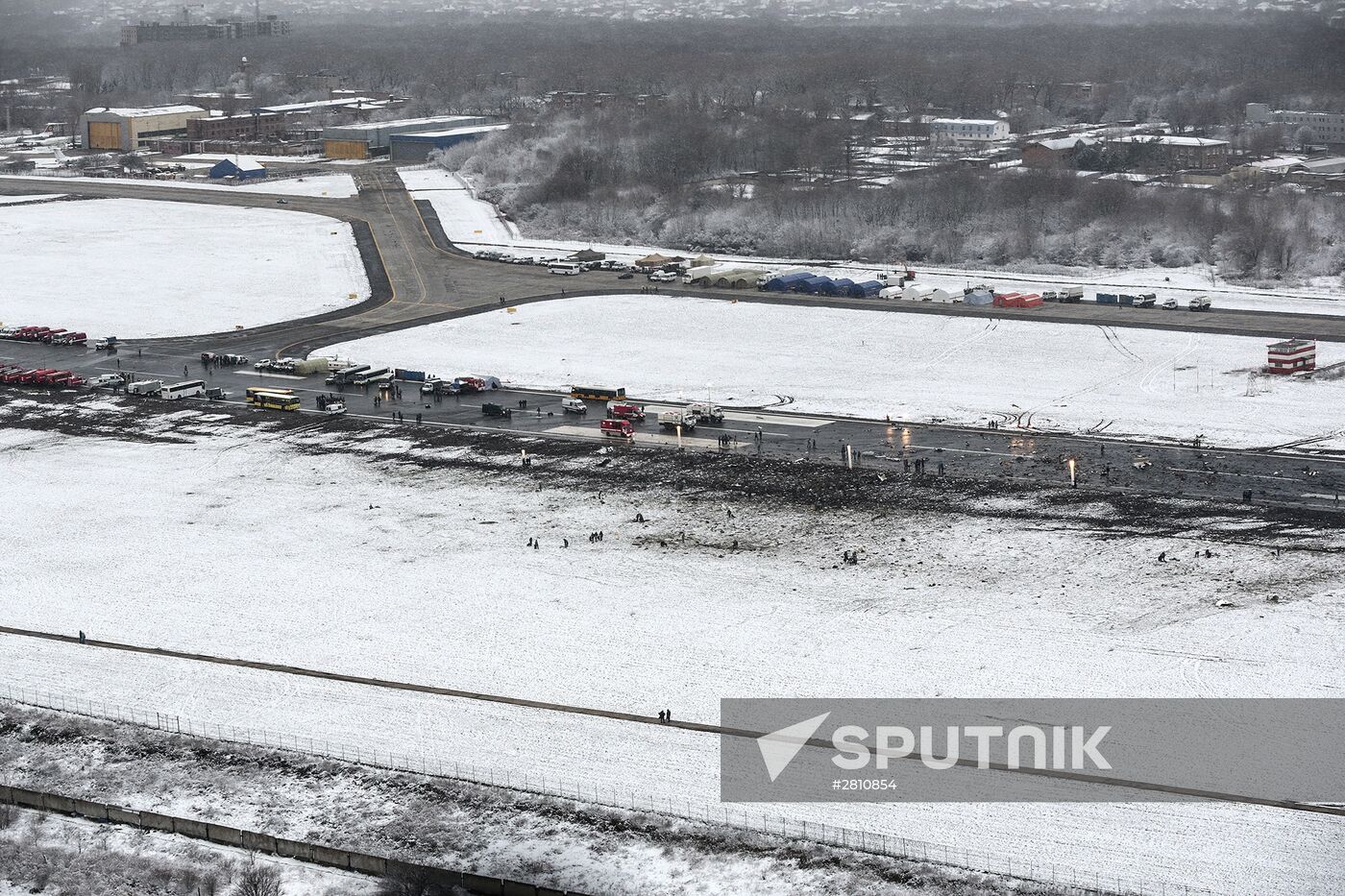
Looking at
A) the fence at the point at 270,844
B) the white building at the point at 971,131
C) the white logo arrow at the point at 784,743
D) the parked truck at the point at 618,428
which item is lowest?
the fence at the point at 270,844

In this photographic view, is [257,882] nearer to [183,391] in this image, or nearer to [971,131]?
[183,391]

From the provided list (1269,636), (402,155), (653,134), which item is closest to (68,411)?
(1269,636)

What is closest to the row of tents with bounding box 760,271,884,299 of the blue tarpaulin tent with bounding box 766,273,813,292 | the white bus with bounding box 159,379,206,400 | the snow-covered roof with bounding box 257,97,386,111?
the blue tarpaulin tent with bounding box 766,273,813,292

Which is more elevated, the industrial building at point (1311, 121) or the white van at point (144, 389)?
the industrial building at point (1311, 121)

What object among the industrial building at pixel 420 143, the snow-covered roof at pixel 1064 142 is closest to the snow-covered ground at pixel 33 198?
the industrial building at pixel 420 143

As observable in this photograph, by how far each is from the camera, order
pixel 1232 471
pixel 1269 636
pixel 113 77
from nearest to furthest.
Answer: pixel 1269 636 → pixel 1232 471 → pixel 113 77

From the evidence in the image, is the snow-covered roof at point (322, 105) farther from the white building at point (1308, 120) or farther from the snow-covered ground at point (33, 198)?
the white building at point (1308, 120)

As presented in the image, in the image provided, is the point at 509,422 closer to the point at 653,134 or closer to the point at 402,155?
the point at 653,134
